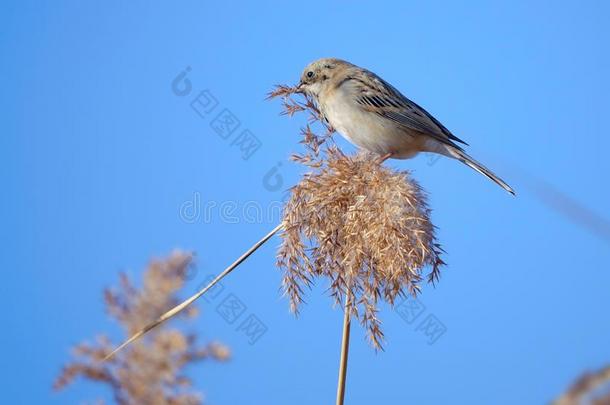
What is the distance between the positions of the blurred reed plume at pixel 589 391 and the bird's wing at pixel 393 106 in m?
4.30

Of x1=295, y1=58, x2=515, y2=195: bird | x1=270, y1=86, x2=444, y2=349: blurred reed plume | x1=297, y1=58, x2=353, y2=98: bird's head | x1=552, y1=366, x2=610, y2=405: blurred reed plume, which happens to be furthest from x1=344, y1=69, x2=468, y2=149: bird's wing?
x1=552, y1=366, x2=610, y2=405: blurred reed plume

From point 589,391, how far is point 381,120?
14.3 ft

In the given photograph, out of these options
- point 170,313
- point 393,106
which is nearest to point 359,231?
point 170,313

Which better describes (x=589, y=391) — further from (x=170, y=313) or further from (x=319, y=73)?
(x=319, y=73)

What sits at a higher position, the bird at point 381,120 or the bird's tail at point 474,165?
the bird at point 381,120

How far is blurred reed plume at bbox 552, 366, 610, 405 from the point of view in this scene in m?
0.55

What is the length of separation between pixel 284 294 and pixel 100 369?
57.3 inches

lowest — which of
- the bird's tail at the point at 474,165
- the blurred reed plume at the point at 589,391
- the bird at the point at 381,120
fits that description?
the blurred reed plume at the point at 589,391

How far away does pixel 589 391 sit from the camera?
1.88ft

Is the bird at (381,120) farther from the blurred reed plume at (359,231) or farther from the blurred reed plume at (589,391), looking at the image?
the blurred reed plume at (589,391)

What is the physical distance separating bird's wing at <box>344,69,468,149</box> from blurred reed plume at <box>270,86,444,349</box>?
1.80 meters

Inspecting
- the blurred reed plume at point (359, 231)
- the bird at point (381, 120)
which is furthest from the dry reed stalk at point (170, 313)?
the bird at point (381, 120)

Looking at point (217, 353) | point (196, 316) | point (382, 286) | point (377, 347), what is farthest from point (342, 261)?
point (217, 353)

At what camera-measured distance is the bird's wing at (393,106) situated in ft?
15.9
